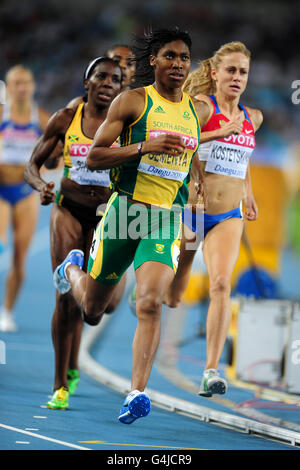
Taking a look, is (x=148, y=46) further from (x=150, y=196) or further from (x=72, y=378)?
(x=72, y=378)

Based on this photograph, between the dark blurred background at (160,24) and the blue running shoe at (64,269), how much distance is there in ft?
66.3

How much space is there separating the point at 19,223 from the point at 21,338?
56.5 inches

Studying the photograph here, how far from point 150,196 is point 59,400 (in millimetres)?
1891

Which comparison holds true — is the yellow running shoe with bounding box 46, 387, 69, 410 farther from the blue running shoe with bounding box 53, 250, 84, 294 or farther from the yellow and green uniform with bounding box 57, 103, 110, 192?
the yellow and green uniform with bounding box 57, 103, 110, 192

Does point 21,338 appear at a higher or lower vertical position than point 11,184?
lower

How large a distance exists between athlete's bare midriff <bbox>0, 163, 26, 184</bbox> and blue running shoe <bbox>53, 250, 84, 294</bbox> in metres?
4.52

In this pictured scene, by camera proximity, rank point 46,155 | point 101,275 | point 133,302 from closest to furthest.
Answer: point 101,275
point 46,155
point 133,302

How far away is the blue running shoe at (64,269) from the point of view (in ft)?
20.4

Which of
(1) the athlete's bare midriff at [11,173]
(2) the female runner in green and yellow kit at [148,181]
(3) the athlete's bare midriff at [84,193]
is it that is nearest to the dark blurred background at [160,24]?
(1) the athlete's bare midriff at [11,173]

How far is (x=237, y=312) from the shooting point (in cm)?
844

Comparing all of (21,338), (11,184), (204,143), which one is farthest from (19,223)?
(204,143)

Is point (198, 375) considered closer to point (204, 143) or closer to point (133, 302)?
point (133, 302)

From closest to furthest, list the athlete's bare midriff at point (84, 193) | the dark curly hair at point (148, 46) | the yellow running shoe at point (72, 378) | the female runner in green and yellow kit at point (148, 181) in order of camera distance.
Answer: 1. the female runner in green and yellow kit at point (148, 181)
2. the dark curly hair at point (148, 46)
3. the athlete's bare midriff at point (84, 193)
4. the yellow running shoe at point (72, 378)

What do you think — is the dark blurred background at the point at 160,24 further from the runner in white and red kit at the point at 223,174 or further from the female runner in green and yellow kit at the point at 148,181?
the female runner in green and yellow kit at the point at 148,181
